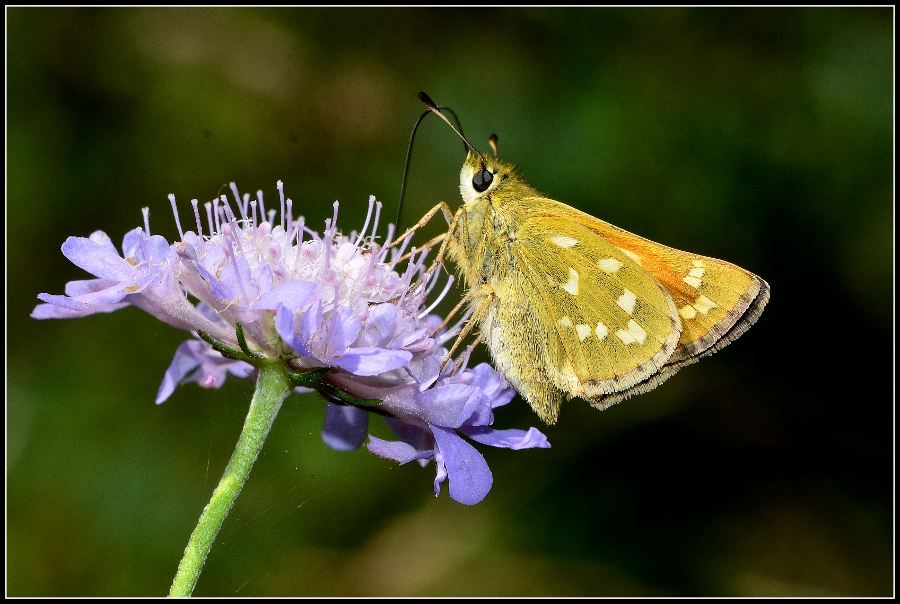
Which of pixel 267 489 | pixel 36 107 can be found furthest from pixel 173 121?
pixel 267 489

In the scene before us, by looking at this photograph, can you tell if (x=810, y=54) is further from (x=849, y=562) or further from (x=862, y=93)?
(x=849, y=562)

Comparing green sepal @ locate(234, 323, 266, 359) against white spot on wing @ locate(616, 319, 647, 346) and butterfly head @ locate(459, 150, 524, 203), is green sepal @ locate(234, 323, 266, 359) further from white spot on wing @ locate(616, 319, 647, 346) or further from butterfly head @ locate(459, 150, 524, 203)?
white spot on wing @ locate(616, 319, 647, 346)

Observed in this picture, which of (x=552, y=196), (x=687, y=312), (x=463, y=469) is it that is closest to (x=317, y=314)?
(x=463, y=469)

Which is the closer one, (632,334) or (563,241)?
(632,334)

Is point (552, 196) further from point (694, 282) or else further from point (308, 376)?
point (308, 376)

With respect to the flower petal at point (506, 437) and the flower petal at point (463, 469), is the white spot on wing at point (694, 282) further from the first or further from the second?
the flower petal at point (463, 469)

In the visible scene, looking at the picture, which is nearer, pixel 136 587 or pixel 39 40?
pixel 136 587

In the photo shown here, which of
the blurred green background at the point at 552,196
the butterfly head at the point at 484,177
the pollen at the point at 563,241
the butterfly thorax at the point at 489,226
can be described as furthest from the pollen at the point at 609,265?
the blurred green background at the point at 552,196
